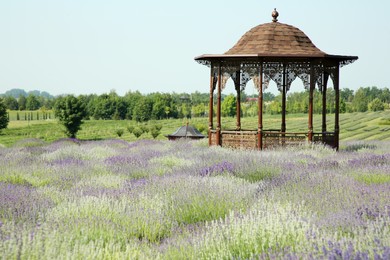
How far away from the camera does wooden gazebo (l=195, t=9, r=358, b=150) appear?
14.7 meters

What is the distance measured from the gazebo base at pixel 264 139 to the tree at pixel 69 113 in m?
39.3

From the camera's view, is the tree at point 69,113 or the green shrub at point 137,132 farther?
the tree at point 69,113

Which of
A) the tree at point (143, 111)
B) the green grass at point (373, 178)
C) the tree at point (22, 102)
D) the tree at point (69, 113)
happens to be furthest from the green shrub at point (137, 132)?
the tree at point (22, 102)

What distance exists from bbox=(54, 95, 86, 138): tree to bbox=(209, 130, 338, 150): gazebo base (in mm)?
39294

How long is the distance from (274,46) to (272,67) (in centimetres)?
91

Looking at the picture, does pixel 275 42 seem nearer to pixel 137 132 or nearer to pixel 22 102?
pixel 137 132

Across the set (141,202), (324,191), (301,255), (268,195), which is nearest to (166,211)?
(141,202)

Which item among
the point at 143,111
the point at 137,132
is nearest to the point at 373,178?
the point at 137,132

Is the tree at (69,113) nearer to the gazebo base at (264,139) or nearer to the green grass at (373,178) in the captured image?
the gazebo base at (264,139)

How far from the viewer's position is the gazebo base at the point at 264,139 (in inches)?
585

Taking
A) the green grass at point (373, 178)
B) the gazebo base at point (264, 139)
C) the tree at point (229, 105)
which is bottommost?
the green grass at point (373, 178)

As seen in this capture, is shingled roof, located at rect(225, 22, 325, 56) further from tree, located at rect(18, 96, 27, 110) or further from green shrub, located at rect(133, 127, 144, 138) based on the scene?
tree, located at rect(18, 96, 27, 110)

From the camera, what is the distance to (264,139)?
1499cm

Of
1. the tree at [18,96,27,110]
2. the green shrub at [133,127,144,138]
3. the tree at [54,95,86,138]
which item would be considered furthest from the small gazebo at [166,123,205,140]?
the tree at [18,96,27,110]
